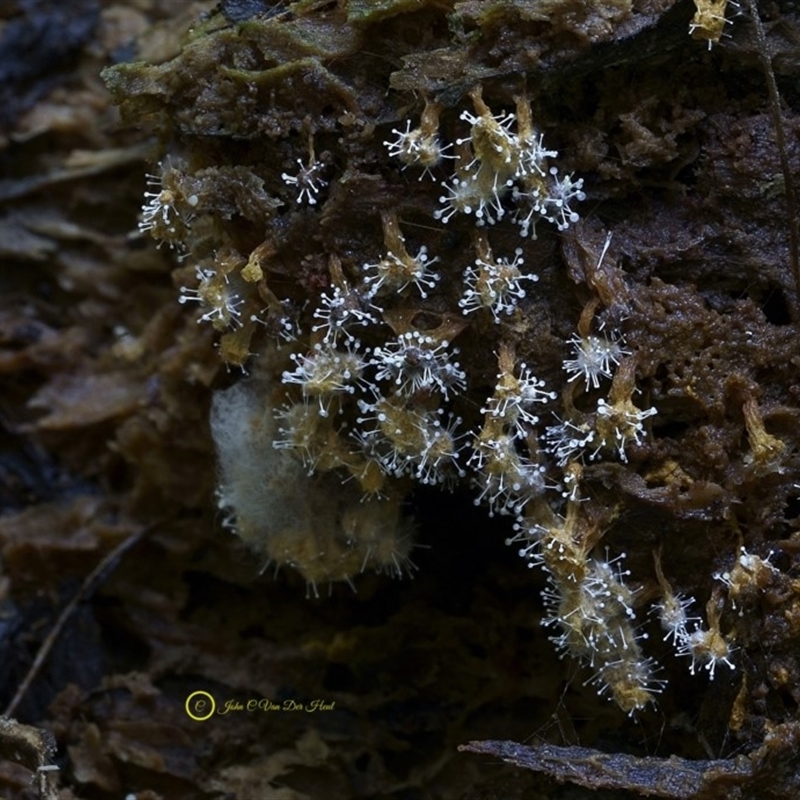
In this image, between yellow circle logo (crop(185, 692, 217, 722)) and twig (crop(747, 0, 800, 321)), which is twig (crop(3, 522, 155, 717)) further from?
twig (crop(747, 0, 800, 321))

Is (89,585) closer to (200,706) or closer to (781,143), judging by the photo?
(200,706)

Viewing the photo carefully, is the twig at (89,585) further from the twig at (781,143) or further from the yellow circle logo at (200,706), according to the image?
the twig at (781,143)

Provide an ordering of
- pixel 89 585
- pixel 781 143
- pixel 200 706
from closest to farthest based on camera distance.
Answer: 1. pixel 781 143
2. pixel 200 706
3. pixel 89 585

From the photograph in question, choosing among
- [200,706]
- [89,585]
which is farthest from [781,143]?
[89,585]

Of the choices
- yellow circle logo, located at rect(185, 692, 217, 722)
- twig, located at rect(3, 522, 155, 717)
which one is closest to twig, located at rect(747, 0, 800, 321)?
yellow circle logo, located at rect(185, 692, 217, 722)

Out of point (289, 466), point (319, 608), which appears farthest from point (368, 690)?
point (289, 466)

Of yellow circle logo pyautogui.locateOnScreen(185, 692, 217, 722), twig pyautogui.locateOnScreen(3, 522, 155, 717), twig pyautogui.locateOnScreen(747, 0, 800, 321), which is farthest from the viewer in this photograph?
twig pyautogui.locateOnScreen(3, 522, 155, 717)

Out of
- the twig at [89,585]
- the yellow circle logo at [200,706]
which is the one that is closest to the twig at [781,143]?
the yellow circle logo at [200,706]

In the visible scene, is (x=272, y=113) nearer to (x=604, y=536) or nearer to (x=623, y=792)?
(x=604, y=536)

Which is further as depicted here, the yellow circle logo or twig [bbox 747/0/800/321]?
the yellow circle logo
